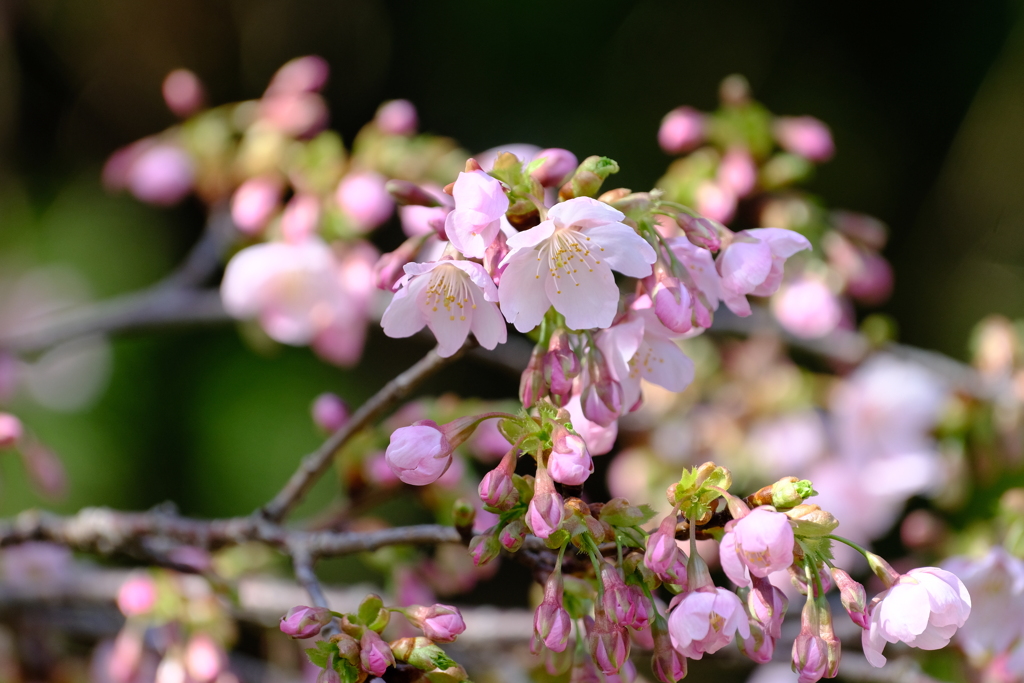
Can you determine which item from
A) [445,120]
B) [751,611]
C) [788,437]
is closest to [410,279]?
[751,611]

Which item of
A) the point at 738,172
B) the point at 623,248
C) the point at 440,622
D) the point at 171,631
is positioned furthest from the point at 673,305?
the point at 171,631

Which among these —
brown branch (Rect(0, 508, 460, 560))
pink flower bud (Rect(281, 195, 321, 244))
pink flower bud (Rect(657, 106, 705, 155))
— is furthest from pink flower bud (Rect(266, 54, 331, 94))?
brown branch (Rect(0, 508, 460, 560))

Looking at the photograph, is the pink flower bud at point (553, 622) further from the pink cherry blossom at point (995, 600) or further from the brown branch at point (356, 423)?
the pink cherry blossom at point (995, 600)

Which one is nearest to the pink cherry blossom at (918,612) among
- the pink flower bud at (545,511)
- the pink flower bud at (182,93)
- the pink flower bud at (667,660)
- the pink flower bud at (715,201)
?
the pink flower bud at (667,660)

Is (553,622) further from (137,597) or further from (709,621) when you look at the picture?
(137,597)

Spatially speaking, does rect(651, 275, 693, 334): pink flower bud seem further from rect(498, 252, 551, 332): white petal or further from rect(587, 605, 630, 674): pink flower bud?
rect(587, 605, 630, 674): pink flower bud

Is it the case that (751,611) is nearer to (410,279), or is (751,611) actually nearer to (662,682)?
(662,682)
